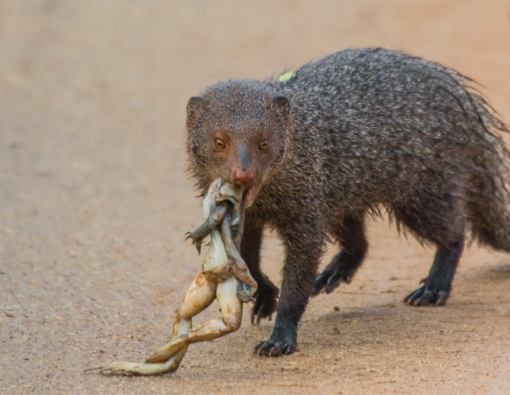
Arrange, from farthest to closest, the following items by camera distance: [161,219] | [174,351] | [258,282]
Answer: [161,219] < [258,282] < [174,351]

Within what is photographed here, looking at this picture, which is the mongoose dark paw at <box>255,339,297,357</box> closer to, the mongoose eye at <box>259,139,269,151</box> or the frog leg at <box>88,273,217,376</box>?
the frog leg at <box>88,273,217,376</box>

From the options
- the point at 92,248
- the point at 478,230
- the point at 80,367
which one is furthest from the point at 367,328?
the point at 92,248

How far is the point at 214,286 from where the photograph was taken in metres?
4.29

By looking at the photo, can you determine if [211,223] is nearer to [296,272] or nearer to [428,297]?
[296,272]

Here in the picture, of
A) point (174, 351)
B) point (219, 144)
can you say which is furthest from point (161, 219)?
point (174, 351)

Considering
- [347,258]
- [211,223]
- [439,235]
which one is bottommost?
[347,258]

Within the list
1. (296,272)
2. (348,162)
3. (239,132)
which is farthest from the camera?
(348,162)

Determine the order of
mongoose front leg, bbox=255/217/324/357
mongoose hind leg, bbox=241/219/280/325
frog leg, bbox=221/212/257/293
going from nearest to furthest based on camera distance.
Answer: frog leg, bbox=221/212/257/293 < mongoose front leg, bbox=255/217/324/357 < mongoose hind leg, bbox=241/219/280/325

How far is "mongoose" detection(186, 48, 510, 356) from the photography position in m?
4.60

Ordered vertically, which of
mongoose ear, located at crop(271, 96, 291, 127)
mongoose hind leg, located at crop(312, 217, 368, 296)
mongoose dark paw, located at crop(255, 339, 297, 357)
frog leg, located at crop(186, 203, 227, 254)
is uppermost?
mongoose ear, located at crop(271, 96, 291, 127)

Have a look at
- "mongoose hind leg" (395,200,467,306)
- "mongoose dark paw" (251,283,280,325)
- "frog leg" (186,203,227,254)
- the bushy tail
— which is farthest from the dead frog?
the bushy tail

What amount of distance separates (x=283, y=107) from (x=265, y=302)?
50.6 inches

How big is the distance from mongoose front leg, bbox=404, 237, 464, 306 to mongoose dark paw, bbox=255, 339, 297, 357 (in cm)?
123

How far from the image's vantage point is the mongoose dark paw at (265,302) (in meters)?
5.37
